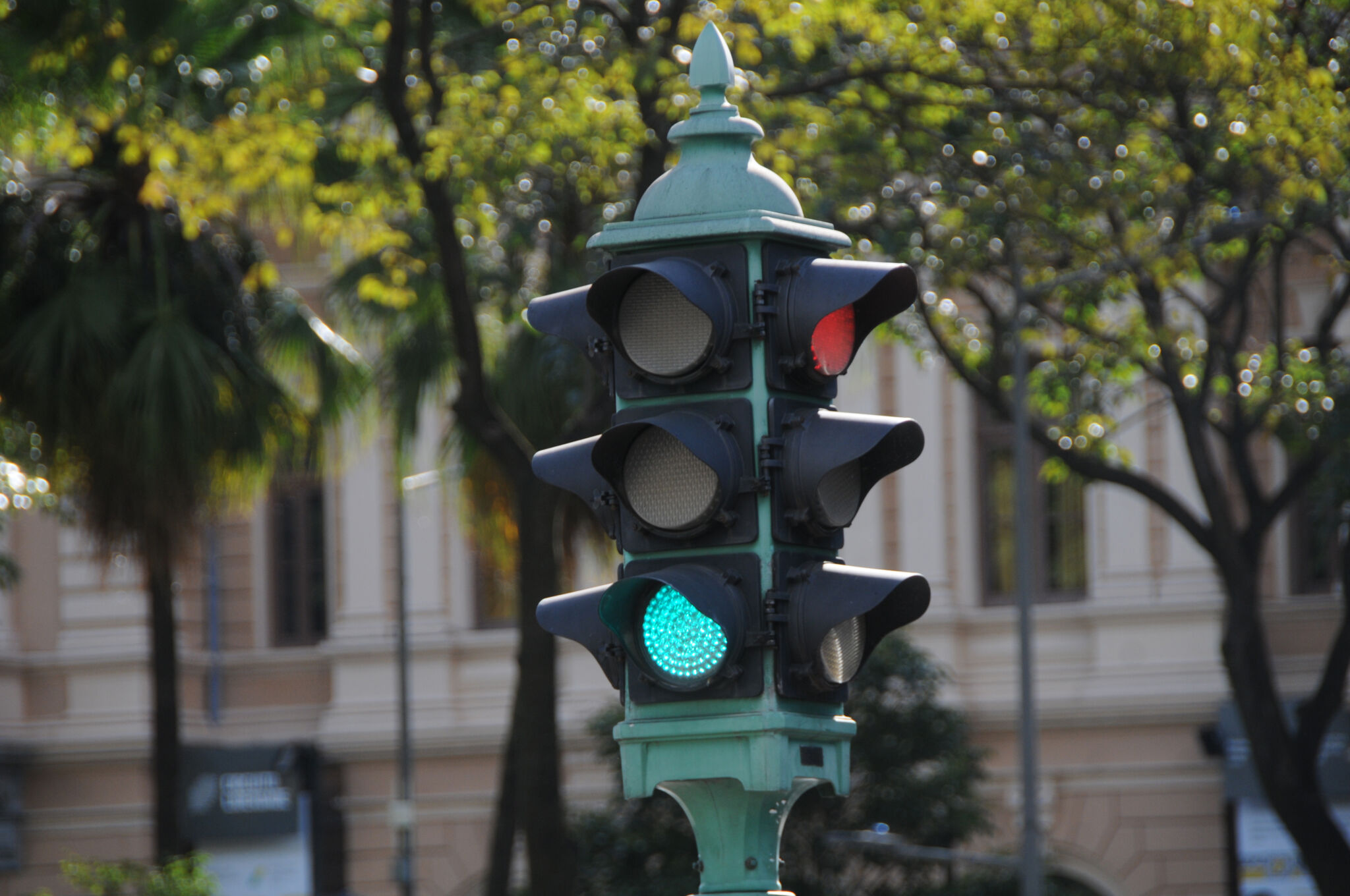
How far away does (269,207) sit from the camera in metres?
16.7

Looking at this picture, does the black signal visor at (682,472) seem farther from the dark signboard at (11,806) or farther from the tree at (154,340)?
the dark signboard at (11,806)

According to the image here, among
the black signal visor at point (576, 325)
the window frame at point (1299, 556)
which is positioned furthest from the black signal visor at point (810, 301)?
the window frame at point (1299, 556)

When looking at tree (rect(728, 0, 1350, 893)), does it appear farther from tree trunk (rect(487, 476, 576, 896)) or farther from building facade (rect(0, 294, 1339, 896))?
building facade (rect(0, 294, 1339, 896))

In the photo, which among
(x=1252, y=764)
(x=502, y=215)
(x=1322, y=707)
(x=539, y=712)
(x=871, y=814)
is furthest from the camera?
(x=1252, y=764)

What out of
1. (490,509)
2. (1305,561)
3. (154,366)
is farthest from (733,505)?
(1305,561)

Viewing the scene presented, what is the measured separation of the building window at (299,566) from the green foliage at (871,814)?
9.82m

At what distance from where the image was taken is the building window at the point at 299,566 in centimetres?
2966

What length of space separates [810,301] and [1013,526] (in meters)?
22.8

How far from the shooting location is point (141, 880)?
15.6 m

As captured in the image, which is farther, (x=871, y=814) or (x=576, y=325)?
(x=871, y=814)

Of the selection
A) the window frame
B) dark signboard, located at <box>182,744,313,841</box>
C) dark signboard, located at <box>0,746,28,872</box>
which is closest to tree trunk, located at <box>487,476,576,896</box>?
the window frame

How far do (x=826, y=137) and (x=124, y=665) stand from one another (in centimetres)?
1654

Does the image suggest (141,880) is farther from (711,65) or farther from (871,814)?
(711,65)

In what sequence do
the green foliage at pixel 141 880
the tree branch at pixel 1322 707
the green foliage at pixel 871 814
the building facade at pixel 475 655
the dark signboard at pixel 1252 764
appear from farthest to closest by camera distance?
the building facade at pixel 475 655 < the dark signboard at pixel 1252 764 < the green foliage at pixel 871 814 < the tree branch at pixel 1322 707 < the green foliage at pixel 141 880
